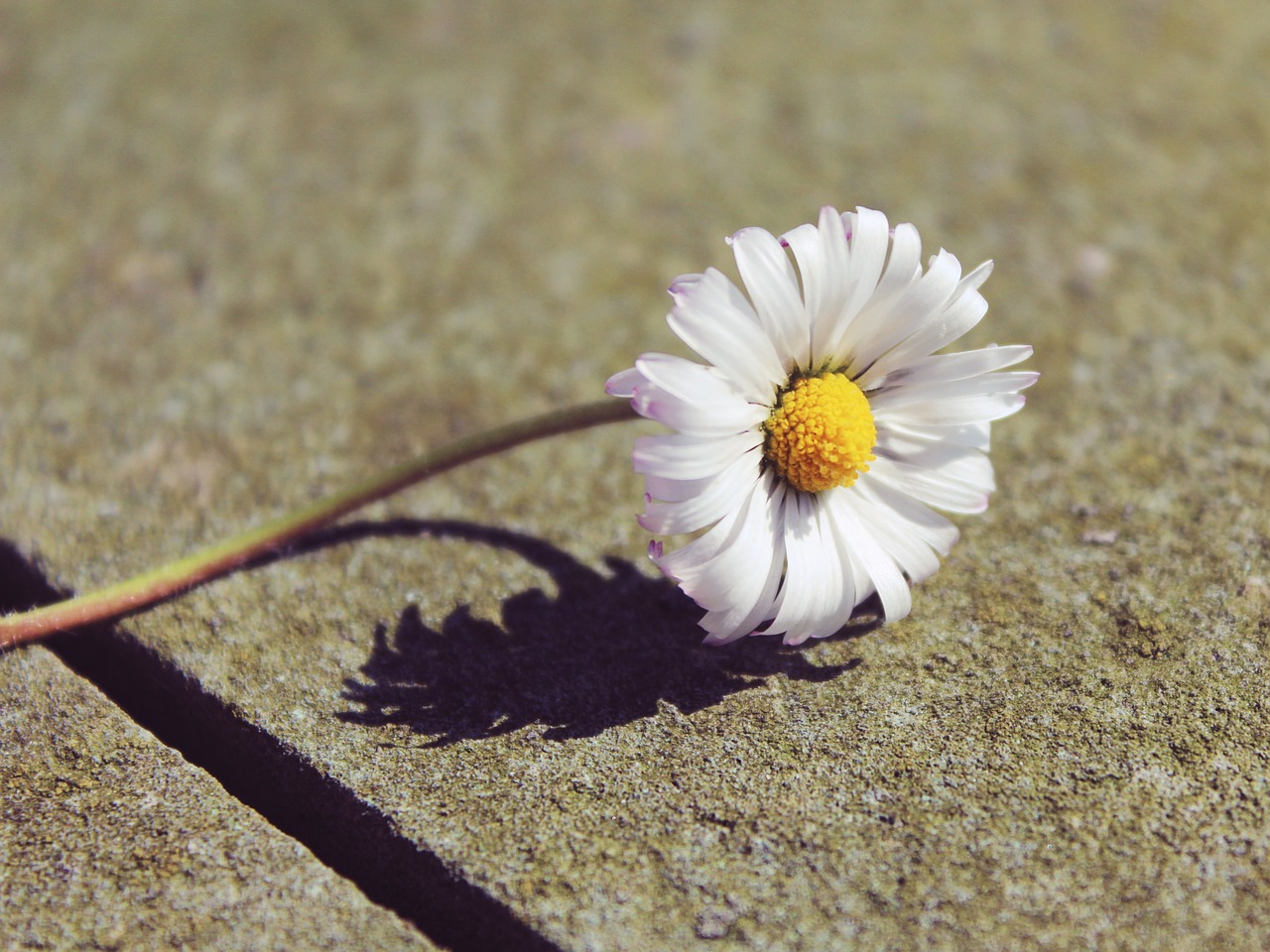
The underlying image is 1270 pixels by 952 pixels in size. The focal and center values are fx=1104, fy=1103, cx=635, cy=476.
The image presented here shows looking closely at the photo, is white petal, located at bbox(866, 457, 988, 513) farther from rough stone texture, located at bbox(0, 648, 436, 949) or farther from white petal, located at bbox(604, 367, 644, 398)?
rough stone texture, located at bbox(0, 648, 436, 949)

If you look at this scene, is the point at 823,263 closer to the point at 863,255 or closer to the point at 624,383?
the point at 863,255

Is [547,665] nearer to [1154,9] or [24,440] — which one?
[24,440]

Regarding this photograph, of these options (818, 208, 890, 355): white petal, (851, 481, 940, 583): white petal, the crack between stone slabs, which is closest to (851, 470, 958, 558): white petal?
(851, 481, 940, 583): white petal

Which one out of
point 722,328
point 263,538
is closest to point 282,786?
point 263,538

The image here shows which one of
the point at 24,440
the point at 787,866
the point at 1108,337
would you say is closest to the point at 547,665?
the point at 787,866

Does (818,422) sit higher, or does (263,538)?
(818,422)

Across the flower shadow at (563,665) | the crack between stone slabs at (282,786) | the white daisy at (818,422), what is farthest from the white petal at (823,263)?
the crack between stone slabs at (282,786)
